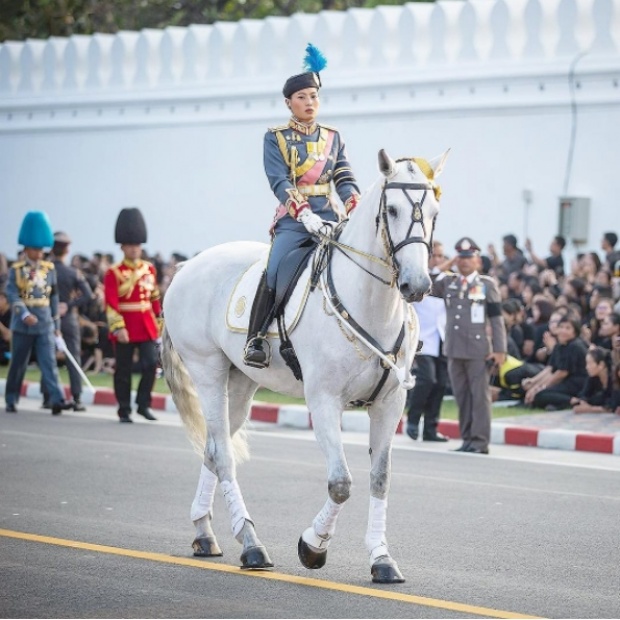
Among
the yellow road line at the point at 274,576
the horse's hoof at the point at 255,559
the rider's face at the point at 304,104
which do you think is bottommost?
the yellow road line at the point at 274,576

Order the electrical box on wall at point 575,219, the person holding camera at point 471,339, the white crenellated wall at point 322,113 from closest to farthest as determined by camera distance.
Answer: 1. the person holding camera at point 471,339
2. the electrical box on wall at point 575,219
3. the white crenellated wall at point 322,113

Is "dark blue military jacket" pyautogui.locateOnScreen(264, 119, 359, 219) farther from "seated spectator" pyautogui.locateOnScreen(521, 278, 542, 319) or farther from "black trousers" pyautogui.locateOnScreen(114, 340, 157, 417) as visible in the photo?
"seated spectator" pyautogui.locateOnScreen(521, 278, 542, 319)

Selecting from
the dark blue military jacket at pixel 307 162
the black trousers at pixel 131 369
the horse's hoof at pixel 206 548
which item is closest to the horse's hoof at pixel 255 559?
the horse's hoof at pixel 206 548

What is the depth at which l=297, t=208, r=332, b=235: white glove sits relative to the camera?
9141 mm

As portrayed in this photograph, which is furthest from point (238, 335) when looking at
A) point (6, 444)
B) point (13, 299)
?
point (13, 299)

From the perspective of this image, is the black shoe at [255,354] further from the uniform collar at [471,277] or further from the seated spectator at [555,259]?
the seated spectator at [555,259]

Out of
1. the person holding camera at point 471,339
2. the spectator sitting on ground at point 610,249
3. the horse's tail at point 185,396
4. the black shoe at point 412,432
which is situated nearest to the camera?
the horse's tail at point 185,396

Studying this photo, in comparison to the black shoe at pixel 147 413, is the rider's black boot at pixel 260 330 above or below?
above

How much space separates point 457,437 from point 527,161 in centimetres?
916

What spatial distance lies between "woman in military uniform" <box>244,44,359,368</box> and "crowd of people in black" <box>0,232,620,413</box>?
7.43 m

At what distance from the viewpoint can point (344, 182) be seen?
975 centimetres

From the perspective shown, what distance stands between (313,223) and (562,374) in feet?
32.9

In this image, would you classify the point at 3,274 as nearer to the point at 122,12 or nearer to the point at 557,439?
the point at 557,439

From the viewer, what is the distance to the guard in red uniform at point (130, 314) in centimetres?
1814
